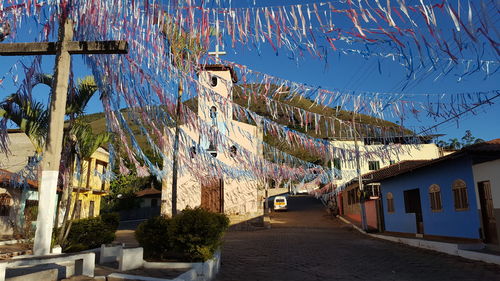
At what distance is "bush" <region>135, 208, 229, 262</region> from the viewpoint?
725 cm

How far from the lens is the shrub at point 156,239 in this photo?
7973 millimetres

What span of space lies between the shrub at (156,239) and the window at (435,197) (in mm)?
10695

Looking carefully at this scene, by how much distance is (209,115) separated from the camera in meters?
8.41

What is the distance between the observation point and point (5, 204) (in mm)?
16125

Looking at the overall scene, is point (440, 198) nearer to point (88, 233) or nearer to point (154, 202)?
point (88, 233)

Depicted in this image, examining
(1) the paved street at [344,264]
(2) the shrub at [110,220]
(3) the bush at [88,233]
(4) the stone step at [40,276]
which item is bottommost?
(1) the paved street at [344,264]

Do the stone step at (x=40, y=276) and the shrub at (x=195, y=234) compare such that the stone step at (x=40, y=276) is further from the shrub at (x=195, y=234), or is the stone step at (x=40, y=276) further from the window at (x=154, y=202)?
the window at (x=154, y=202)

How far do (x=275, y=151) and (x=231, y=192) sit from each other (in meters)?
12.3

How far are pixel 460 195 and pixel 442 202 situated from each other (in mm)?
1246

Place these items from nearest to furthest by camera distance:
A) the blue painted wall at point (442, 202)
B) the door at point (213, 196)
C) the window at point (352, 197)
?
the blue painted wall at point (442, 202) < the door at point (213, 196) < the window at point (352, 197)

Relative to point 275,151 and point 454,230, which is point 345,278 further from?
point 454,230

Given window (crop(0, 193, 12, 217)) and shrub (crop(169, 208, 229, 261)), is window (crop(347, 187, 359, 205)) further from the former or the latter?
window (crop(0, 193, 12, 217))

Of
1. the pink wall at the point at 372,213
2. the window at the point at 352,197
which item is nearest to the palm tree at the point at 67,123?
the pink wall at the point at 372,213

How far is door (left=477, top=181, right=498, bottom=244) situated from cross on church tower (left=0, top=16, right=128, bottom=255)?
11.2 meters
